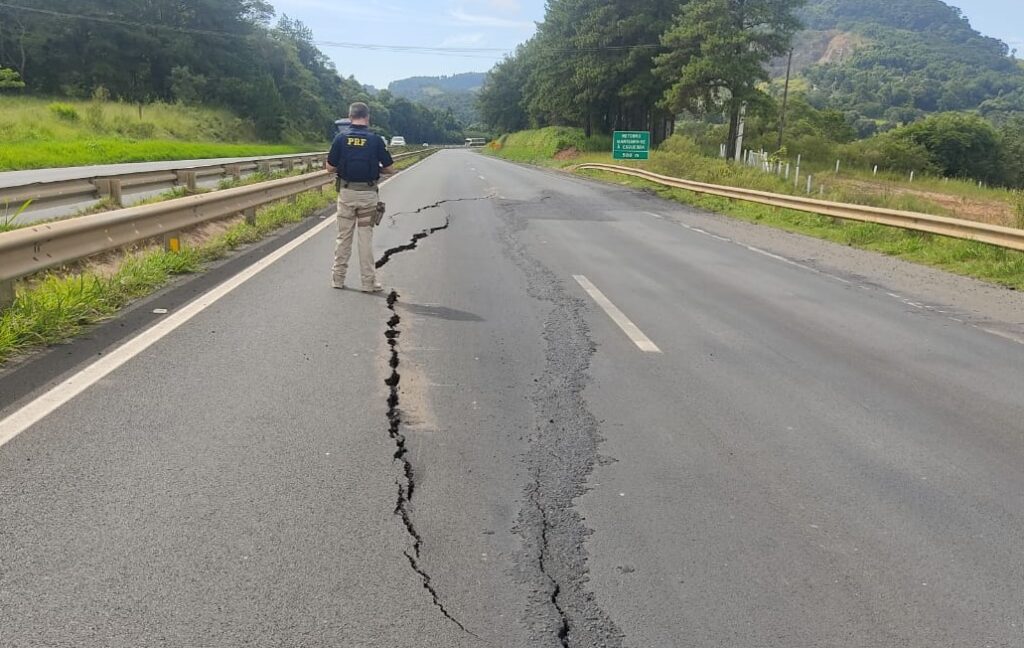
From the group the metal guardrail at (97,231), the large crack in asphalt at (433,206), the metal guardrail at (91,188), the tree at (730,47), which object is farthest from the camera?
the tree at (730,47)

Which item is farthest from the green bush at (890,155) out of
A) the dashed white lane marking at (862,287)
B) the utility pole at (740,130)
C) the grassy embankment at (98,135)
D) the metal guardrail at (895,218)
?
the dashed white lane marking at (862,287)

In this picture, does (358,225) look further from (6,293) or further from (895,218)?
(895,218)

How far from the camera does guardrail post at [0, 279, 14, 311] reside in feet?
19.4

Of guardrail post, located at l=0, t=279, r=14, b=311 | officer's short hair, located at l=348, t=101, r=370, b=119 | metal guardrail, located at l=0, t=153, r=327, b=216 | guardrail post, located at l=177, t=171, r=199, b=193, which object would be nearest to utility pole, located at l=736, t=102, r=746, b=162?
guardrail post, located at l=177, t=171, r=199, b=193

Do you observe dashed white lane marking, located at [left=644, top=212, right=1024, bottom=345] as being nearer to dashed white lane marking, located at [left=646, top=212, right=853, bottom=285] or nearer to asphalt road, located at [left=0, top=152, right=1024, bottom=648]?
dashed white lane marking, located at [left=646, top=212, right=853, bottom=285]

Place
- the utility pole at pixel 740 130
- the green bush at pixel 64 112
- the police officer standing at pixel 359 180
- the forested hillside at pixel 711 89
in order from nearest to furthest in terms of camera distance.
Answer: the police officer standing at pixel 359 180 → the green bush at pixel 64 112 → the forested hillside at pixel 711 89 → the utility pole at pixel 740 130

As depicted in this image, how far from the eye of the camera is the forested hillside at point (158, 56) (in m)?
62.7

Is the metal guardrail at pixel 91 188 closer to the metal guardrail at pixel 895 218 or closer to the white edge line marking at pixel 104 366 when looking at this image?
the white edge line marking at pixel 104 366

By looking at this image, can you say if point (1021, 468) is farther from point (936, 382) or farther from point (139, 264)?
point (139, 264)

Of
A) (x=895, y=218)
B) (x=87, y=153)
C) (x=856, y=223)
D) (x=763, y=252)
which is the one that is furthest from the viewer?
(x=87, y=153)

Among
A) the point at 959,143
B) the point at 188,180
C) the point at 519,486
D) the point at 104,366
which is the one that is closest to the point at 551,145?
the point at 959,143

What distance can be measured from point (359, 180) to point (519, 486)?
5210 millimetres

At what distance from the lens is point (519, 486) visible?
3605mm

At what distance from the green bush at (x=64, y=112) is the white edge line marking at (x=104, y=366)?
130 ft
